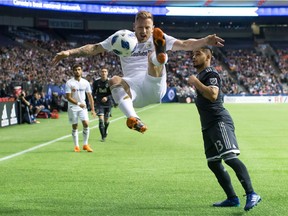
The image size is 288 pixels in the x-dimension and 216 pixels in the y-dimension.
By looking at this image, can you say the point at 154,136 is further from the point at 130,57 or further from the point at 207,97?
the point at 207,97

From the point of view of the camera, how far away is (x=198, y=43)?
25.0 ft

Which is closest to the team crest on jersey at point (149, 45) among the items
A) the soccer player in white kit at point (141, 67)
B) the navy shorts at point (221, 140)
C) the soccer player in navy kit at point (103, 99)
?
the soccer player in white kit at point (141, 67)

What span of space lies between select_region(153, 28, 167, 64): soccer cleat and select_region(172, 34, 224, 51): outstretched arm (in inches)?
18.9

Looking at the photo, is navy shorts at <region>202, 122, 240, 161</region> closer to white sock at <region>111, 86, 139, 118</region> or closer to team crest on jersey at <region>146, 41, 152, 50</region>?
white sock at <region>111, 86, 139, 118</region>

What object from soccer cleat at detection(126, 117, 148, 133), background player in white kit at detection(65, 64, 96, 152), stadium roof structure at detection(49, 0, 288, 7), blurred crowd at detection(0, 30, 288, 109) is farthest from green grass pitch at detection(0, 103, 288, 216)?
stadium roof structure at detection(49, 0, 288, 7)

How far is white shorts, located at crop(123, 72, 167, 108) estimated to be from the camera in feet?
26.5

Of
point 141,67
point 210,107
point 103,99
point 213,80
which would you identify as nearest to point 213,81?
point 213,80

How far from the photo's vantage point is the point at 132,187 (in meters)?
9.05

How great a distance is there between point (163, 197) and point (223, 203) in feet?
3.39

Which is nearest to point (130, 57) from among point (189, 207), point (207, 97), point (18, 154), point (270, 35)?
point (207, 97)

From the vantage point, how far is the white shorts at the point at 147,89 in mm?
8062

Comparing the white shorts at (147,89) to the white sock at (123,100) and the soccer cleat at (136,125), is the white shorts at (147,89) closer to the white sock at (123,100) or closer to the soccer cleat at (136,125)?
the white sock at (123,100)

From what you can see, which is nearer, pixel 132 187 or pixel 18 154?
pixel 132 187

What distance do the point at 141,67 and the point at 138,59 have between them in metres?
0.13
